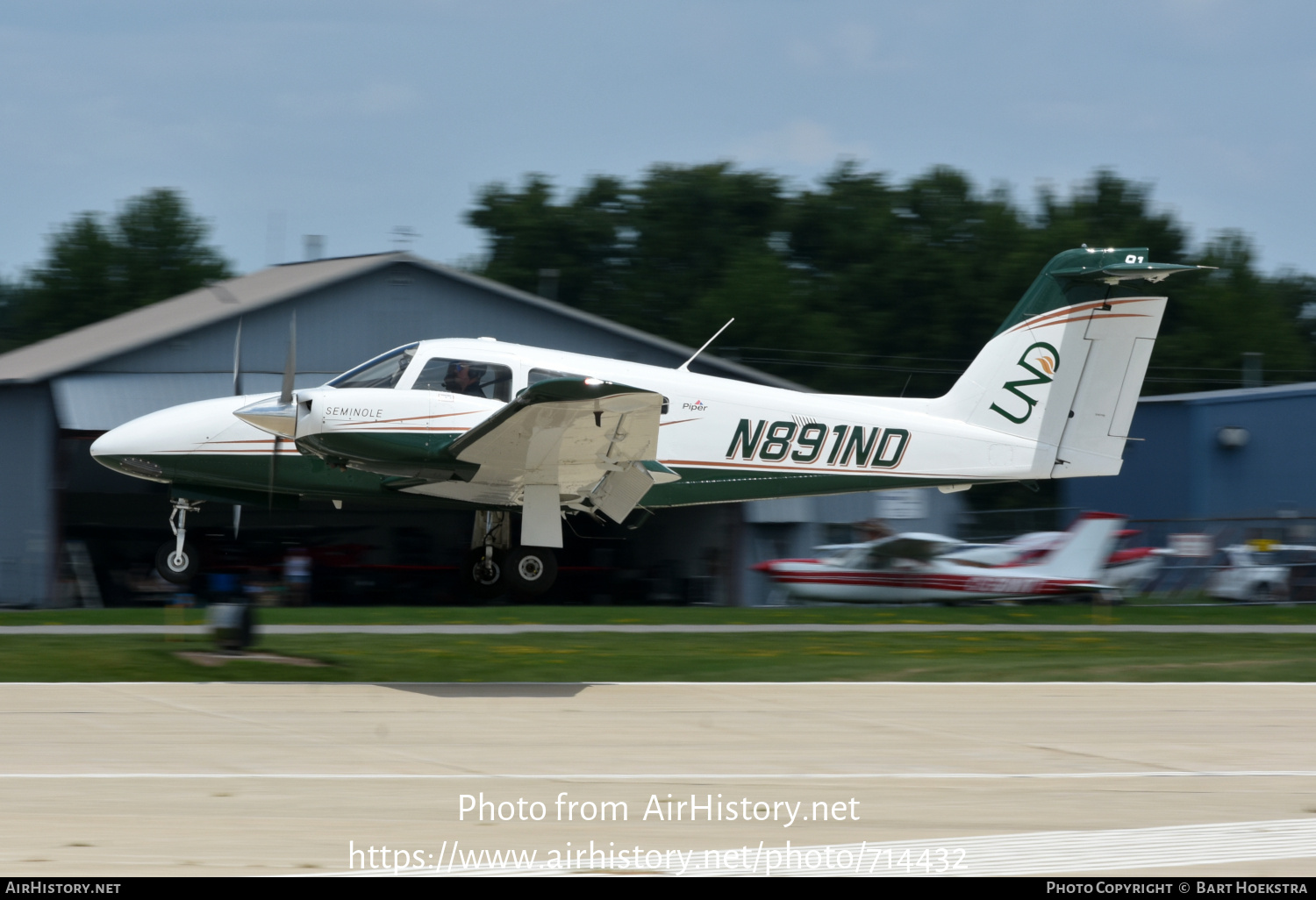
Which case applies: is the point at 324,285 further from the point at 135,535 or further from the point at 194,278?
the point at 194,278

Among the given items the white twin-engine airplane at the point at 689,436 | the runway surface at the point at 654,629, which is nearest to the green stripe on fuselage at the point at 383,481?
the white twin-engine airplane at the point at 689,436

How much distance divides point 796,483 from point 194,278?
41.2 metres

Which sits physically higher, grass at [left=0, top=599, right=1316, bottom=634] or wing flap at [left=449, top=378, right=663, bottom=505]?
wing flap at [left=449, top=378, right=663, bottom=505]

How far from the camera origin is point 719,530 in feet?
73.8

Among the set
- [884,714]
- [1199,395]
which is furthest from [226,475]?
[1199,395]

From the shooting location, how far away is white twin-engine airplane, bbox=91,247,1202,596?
49.4ft

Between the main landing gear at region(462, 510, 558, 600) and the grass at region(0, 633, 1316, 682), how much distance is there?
240cm

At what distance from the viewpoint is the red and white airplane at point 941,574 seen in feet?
64.4

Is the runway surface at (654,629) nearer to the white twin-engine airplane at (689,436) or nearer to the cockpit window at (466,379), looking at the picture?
the white twin-engine airplane at (689,436)

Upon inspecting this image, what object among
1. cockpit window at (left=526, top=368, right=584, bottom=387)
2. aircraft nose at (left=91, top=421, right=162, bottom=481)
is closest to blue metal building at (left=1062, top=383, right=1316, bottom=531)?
cockpit window at (left=526, top=368, right=584, bottom=387)

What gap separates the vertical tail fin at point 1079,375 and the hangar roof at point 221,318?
495cm

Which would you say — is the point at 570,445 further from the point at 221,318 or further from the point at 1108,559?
the point at 1108,559

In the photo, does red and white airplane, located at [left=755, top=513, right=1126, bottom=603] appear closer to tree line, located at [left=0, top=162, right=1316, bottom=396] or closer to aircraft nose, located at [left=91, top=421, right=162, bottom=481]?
aircraft nose, located at [left=91, top=421, right=162, bottom=481]

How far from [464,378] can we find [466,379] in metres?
0.02
